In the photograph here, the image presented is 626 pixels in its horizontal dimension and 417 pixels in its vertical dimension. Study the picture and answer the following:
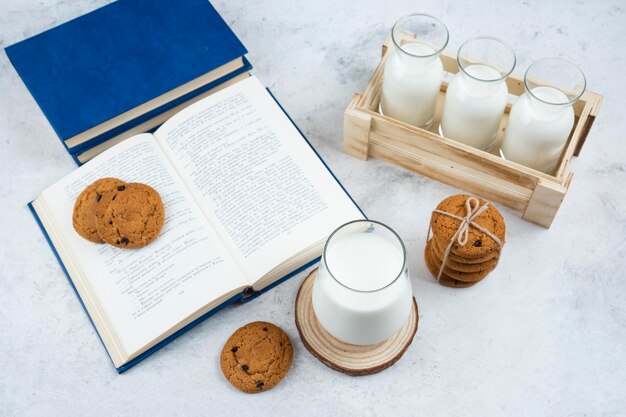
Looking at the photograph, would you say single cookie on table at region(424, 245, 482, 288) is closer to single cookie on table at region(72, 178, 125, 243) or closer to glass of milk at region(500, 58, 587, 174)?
glass of milk at region(500, 58, 587, 174)

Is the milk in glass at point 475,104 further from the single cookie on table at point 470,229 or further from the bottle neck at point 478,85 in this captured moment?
the single cookie on table at point 470,229

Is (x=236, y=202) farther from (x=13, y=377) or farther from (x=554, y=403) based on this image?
(x=554, y=403)

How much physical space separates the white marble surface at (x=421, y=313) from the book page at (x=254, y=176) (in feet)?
0.27

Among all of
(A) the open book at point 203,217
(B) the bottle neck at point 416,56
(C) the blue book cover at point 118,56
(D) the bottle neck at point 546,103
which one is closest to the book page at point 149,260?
(A) the open book at point 203,217

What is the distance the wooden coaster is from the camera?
3.57ft

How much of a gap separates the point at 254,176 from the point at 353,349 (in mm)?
358

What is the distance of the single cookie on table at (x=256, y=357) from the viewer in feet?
3.53

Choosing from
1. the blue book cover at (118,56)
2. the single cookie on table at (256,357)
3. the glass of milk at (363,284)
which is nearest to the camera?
the glass of milk at (363,284)

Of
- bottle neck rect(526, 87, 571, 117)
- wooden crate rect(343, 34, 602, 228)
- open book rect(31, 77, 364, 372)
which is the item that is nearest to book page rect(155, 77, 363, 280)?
open book rect(31, 77, 364, 372)

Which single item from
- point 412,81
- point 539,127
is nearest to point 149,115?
point 412,81

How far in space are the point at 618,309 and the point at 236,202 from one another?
2.20 ft

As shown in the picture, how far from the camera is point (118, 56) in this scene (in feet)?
4.36

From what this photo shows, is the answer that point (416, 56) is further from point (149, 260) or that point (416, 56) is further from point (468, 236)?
point (149, 260)

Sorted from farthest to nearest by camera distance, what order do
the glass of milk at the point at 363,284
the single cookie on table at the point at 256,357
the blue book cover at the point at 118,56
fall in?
the blue book cover at the point at 118,56, the single cookie on table at the point at 256,357, the glass of milk at the point at 363,284
